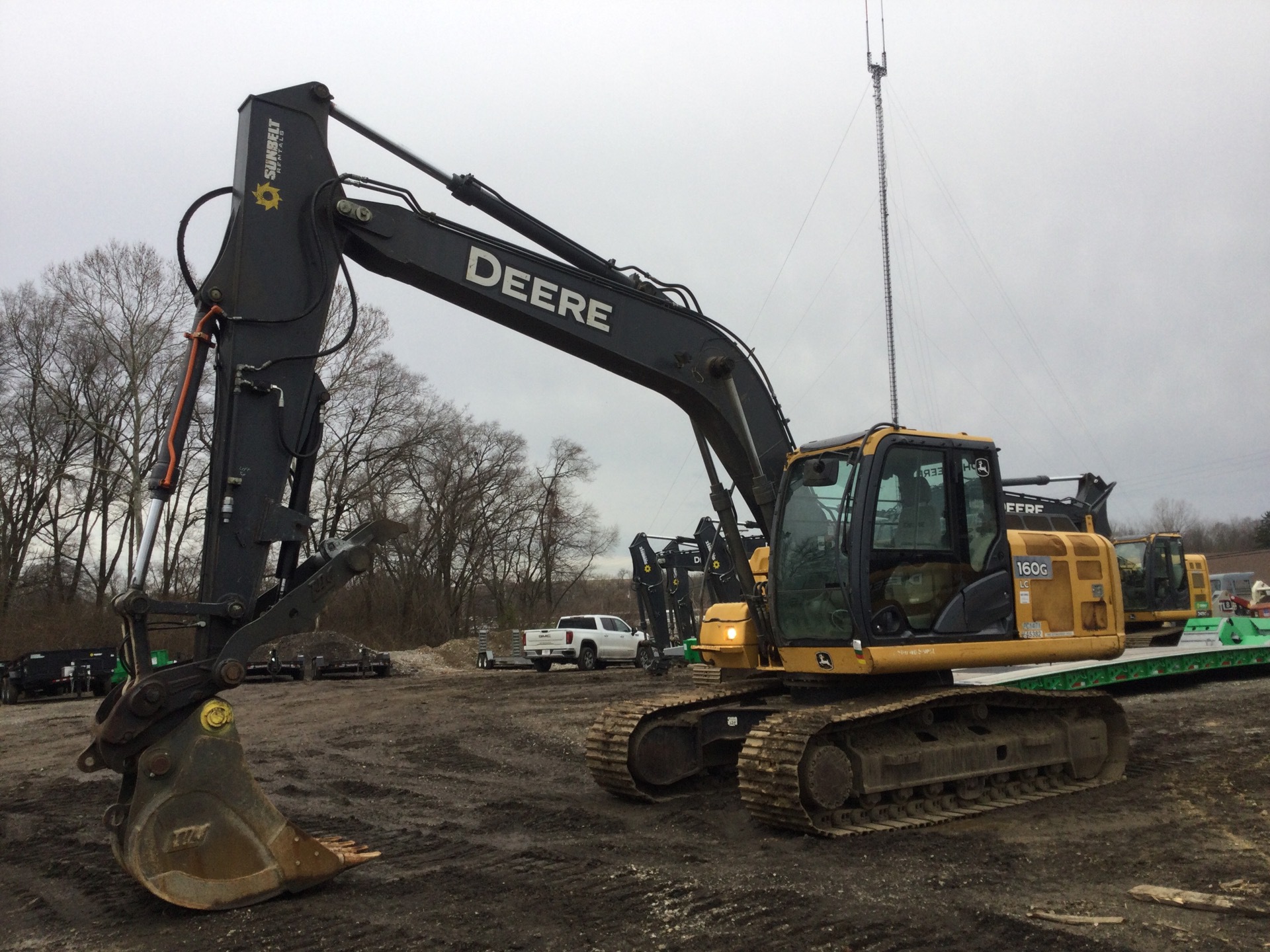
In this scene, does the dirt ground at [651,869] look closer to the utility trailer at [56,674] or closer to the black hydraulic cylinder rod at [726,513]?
the black hydraulic cylinder rod at [726,513]

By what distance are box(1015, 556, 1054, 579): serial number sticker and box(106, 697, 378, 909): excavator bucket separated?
5464 mm

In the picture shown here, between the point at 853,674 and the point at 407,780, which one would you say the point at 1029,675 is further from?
the point at 407,780

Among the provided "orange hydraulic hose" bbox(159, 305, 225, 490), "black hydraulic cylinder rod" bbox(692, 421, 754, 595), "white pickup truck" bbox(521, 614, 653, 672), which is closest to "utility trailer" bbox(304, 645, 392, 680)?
"white pickup truck" bbox(521, 614, 653, 672)

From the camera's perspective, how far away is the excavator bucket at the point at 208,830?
4.98 m

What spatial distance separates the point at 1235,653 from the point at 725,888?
13845 mm

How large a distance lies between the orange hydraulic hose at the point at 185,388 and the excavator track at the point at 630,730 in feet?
13.0

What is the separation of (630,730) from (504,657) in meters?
24.6

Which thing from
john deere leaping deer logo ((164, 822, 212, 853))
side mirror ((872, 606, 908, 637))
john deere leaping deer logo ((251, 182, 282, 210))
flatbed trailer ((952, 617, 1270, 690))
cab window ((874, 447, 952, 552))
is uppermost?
john deere leaping deer logo ((251, 182, 282, 210))

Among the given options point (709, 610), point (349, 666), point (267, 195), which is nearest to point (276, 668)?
point (349, 666)

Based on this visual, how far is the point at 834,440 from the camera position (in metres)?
7.86

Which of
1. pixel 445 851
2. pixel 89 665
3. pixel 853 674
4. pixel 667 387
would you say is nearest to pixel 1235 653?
pixel 853 674

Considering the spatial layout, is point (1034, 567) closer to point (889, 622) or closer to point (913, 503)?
point (913, 503)

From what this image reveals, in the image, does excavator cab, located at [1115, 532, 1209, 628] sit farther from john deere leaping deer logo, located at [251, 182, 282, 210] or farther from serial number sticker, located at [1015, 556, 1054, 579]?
john deere leaping deer logo, located at [251, 182, 282, 210]

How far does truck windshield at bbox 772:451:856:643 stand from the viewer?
7.27 meters
